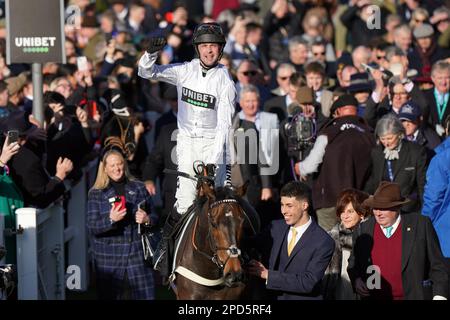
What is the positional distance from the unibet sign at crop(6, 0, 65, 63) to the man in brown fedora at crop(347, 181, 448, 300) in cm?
382

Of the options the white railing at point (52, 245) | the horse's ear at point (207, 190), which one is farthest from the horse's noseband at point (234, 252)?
the white railing at point (52, 245)

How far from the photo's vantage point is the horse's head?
925 cm

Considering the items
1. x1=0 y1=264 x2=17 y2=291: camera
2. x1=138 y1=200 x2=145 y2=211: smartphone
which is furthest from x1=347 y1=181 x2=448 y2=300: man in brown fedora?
x1=0 y1=264 x2=17 y2=291: camera

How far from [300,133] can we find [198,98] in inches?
108

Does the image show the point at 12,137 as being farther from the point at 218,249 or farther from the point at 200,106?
the point at 218,249

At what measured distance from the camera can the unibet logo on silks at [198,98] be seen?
35.2 ft

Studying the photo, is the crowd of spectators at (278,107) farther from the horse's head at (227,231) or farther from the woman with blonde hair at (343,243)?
the horse's head at (227,231)

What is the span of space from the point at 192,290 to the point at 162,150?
3.98 m

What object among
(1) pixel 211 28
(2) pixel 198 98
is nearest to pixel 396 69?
(2) pixel 198 98

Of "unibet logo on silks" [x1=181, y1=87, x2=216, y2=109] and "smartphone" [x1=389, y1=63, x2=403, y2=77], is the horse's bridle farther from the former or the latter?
"smartphone" [x1=389, y1=63, x2=403, y2=77]

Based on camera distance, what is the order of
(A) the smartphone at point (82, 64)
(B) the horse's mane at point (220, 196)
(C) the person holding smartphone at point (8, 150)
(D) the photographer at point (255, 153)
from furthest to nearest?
(A) the smartphone at point (82, 64) → (D) the photographer at point (255, 153) → (C) the person holding smartphone at point (8, 150) → (B) the horse's mane at point (220, 196)

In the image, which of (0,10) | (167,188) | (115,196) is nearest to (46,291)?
(115,196)

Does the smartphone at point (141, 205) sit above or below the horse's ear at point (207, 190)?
below

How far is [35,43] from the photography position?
40.3 ft
